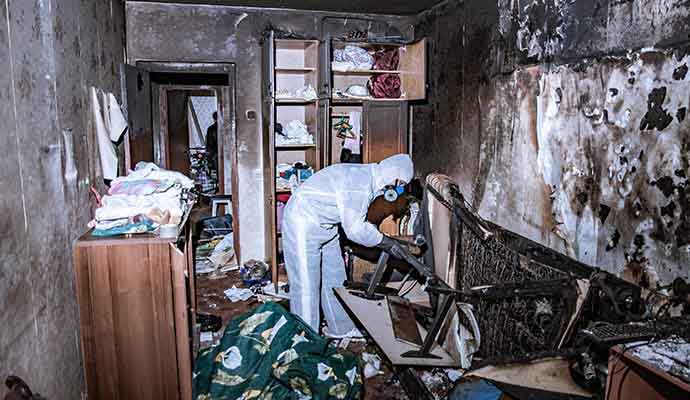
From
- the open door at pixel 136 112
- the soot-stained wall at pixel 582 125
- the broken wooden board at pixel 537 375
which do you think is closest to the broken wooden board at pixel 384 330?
the broken wooden board at pixel 537 375

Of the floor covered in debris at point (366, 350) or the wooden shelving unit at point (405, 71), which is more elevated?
the wooden shelving unit at point (405, 71)

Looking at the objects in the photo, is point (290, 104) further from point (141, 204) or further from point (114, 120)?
point (141, 204)

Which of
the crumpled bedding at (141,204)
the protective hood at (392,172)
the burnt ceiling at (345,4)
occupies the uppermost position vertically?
the burnt ceiling at (345,4)

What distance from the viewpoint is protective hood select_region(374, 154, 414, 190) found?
139 inches

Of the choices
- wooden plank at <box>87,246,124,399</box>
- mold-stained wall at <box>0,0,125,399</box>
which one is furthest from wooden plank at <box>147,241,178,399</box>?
mold-stained wall at <box>0,0,125,399</box>

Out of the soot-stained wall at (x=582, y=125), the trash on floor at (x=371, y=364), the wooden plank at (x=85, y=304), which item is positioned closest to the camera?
the soot-stained wall at (x=582, y=125)

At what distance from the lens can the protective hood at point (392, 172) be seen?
3.53 meters

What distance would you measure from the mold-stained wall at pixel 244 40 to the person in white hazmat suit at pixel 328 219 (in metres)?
1.42

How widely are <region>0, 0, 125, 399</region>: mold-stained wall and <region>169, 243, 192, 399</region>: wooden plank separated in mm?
501

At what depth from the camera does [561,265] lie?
2588mm

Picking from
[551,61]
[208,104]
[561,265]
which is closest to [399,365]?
[561,265]

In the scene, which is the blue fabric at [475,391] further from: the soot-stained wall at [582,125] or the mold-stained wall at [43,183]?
the mold-stained wall at [43,183]

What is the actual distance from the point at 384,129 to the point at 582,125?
87.2 inches

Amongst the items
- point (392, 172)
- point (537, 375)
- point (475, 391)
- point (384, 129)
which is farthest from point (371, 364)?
point (384, 129)
